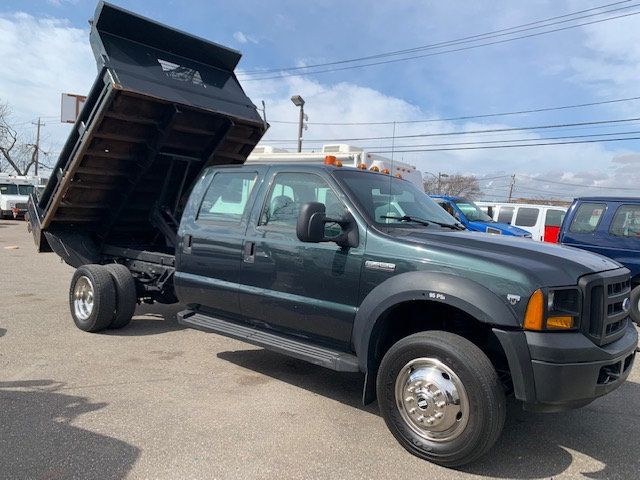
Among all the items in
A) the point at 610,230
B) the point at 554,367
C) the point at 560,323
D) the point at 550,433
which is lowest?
the point at 550,433

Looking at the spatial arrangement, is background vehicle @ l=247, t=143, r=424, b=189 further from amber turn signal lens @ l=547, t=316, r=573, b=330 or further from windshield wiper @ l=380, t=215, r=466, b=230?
amber turn signal lens @ l=547, t=316, r=573, b=330

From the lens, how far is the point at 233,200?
4949 millimetres

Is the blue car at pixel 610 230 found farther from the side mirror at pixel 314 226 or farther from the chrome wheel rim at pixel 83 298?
the chrome wheel rim at pixel 83 298

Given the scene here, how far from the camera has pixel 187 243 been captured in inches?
201

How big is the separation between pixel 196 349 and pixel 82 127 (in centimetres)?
282

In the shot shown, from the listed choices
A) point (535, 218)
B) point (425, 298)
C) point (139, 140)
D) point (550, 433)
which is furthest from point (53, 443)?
point (535, 218)

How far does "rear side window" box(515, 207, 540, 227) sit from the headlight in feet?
39.2

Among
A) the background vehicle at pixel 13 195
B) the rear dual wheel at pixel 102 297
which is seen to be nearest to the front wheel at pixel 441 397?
the rear dual wheel at pixel 102 297

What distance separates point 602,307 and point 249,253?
271 centimetres

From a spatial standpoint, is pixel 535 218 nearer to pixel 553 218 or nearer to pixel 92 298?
pixel 553 218

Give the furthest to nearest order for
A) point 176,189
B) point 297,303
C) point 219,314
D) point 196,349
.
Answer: point 176,189 < point 196,349 < point 219,314 < point 297,303

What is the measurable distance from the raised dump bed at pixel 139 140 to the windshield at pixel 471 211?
7.54 metres

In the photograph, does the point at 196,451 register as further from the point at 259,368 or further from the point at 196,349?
the point at 196,349

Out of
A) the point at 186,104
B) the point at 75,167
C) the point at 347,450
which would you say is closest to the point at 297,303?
the point at 347,450
